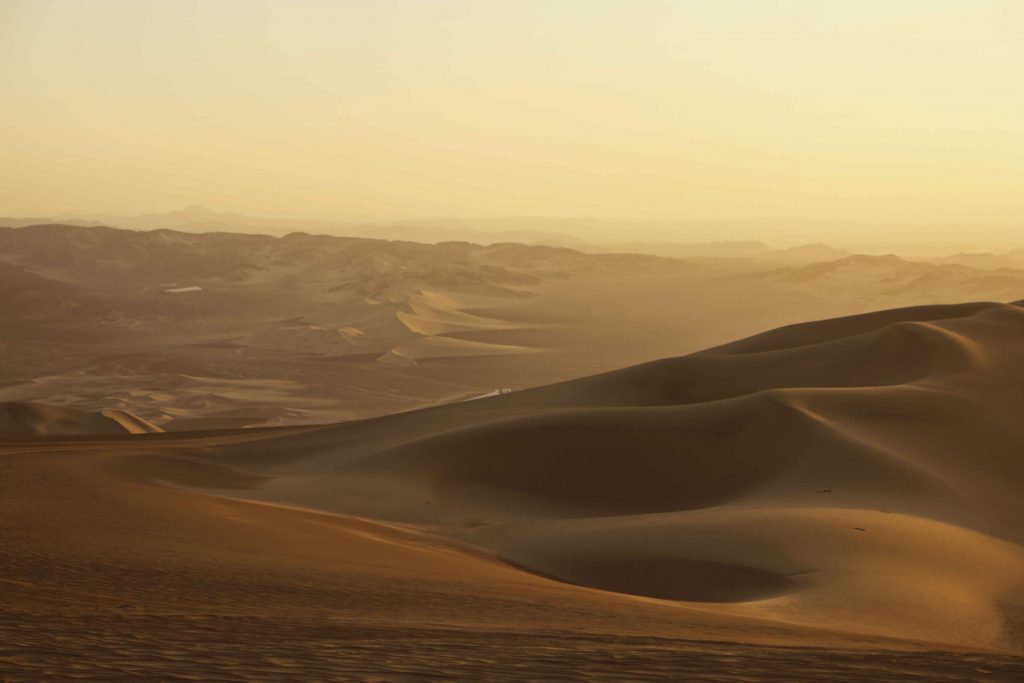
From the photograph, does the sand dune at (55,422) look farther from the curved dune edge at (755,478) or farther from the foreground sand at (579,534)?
the curved dune edge at (755,478)

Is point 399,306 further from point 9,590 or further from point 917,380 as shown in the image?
point 9,590

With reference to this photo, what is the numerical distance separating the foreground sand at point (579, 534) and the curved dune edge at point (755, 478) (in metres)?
0.06

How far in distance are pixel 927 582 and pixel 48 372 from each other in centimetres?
6044

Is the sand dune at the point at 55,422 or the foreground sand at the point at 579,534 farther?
the sand dune at the point at 55,422

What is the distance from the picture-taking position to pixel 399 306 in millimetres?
97438

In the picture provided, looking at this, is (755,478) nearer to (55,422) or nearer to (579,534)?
(579,534)

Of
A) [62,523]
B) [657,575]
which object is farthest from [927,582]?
[62,523]

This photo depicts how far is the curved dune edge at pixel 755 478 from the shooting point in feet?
43.4

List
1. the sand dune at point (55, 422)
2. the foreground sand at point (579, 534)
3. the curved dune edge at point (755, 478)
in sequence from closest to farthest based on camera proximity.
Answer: the foreground sand at point (579, 534), the curved dune edge at point (755, 478), the sand dune at point (55, 422)

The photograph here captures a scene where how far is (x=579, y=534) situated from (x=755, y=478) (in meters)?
6.29

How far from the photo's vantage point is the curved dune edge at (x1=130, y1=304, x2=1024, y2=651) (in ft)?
43.4

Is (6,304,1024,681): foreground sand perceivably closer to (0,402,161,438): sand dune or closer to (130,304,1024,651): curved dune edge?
(130,304,1024,651): curved dune edge

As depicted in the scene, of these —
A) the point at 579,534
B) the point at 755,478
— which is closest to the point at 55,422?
the point at 755,478

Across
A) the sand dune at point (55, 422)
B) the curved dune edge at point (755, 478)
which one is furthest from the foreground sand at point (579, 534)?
the sand dune at point (55, 422)
